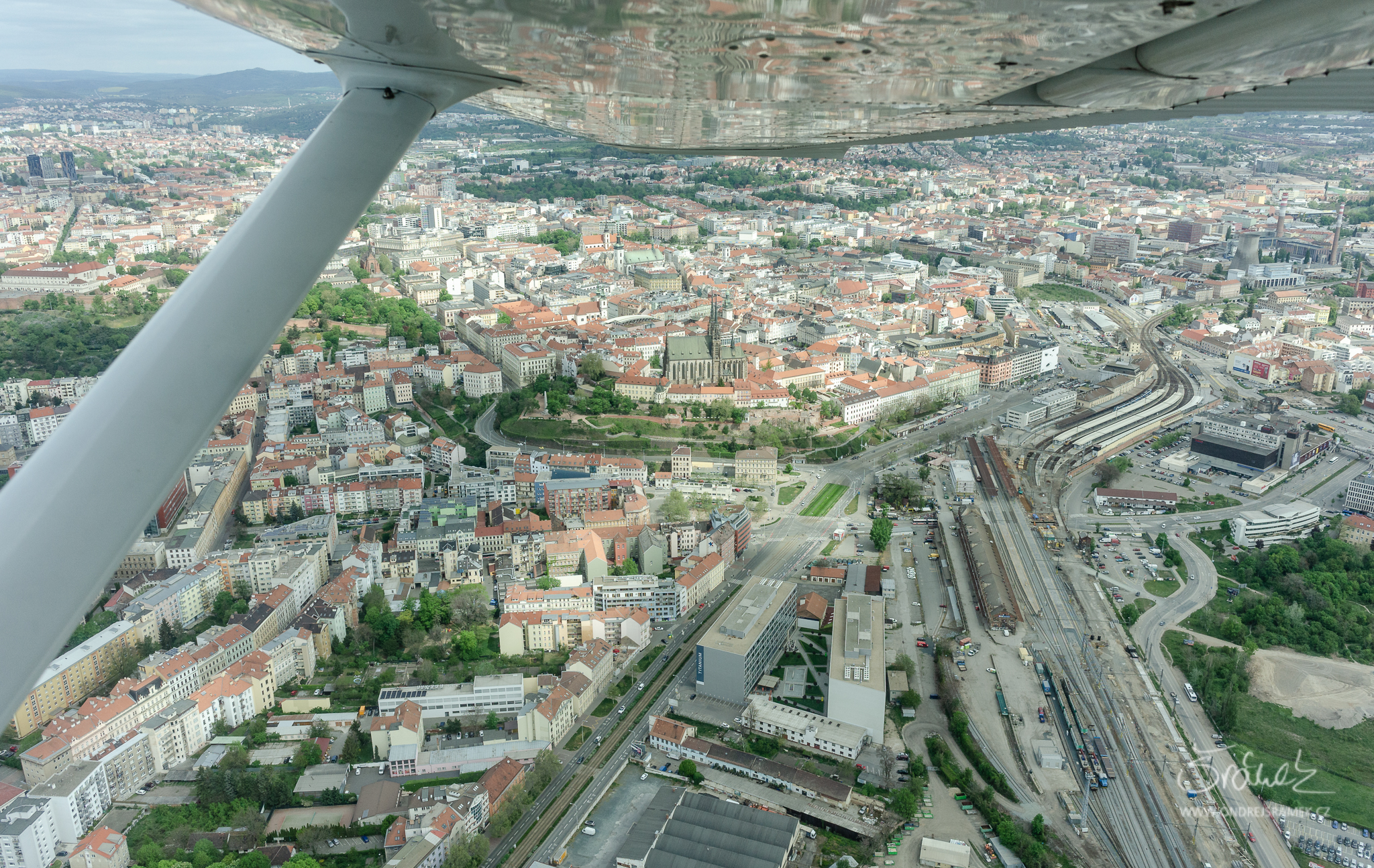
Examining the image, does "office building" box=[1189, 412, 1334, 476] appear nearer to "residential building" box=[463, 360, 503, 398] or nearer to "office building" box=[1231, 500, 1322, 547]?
"office building" box=[1231, 500, 1322, 547]

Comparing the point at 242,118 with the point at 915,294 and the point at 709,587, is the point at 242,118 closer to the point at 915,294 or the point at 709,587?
the point at 915,294

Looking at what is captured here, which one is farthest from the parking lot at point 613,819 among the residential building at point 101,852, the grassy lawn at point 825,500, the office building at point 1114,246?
the office building at point 1114,246

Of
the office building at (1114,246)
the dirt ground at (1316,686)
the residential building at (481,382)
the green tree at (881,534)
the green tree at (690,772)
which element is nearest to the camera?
the green tree at (690,772)

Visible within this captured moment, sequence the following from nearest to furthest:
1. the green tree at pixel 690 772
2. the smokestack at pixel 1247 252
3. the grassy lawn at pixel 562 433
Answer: the green tree at pixel 690 772 < the grassy lawn at pixel 562 433 < the smokestack at pixel 1247 252

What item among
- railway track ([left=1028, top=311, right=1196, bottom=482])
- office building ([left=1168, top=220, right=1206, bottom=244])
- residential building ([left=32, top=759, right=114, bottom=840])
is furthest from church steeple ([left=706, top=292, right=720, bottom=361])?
office building ([left=1168, top=220, right=1206, bottom=244])

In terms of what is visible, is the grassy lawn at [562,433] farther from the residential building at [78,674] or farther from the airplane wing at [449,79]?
the airplane wing at [449,79]

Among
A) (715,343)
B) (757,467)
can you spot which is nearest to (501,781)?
(757,467)
